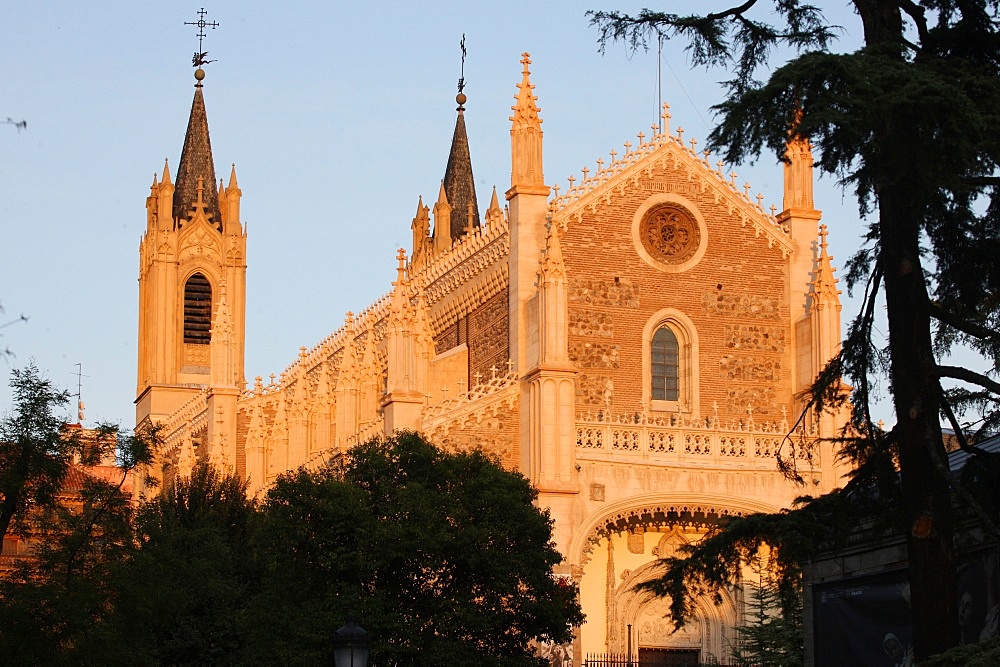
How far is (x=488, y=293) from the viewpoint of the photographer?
152ft

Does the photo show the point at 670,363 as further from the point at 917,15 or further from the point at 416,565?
the point at 917,15

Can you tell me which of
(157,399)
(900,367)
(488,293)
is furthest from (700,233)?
(157,399)

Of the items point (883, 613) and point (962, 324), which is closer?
point (962, 324)

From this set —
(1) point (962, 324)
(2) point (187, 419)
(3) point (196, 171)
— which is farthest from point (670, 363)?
(3) point (196, 171)

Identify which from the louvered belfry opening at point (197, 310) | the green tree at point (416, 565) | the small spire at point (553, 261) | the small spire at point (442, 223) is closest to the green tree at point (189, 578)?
the green tree at point (416, 565)

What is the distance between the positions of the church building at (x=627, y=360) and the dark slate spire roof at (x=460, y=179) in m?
24.4

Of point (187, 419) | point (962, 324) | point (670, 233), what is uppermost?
point (670, 233)

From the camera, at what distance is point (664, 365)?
44.5m

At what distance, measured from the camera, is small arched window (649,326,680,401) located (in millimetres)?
44344

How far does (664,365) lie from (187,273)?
40.1 meters

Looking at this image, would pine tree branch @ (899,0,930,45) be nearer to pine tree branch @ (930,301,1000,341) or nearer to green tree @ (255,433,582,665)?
pine tree branch @ (930,301,1000,341)

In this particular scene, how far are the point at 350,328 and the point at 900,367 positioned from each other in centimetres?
3368

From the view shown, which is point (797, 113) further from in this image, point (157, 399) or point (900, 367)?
point (157, 399)

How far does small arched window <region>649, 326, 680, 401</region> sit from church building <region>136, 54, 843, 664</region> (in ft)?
0.14
